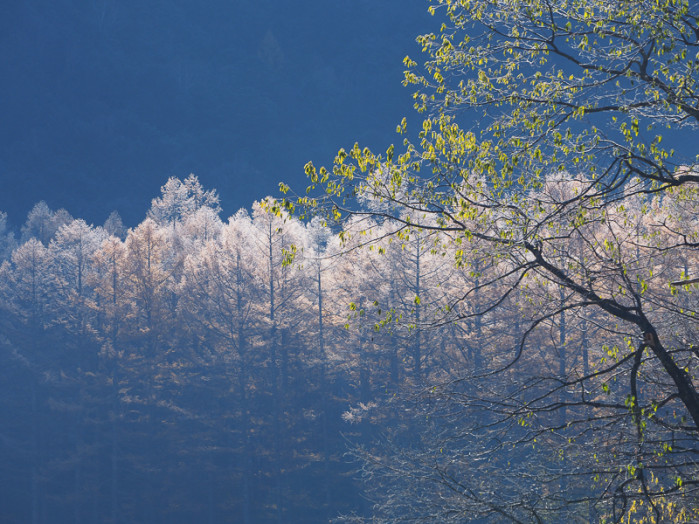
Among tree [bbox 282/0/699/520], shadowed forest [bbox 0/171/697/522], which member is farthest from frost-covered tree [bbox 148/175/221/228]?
tree [bbox 282/0/699/520]

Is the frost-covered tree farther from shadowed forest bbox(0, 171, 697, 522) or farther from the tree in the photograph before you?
the tree

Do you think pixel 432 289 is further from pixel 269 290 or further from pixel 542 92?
pixel 542 92

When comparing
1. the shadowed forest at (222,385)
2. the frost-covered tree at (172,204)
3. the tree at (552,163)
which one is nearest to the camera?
the tree at (552,163)

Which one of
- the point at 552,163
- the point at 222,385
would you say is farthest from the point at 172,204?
the point at 552,163

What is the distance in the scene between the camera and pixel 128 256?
30875 mm

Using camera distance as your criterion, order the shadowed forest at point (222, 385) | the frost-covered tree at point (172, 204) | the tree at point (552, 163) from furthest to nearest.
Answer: the frost-covered tree at point (172, 204), the shadowed forest at point (222, 385), the tree at point (552, 163)

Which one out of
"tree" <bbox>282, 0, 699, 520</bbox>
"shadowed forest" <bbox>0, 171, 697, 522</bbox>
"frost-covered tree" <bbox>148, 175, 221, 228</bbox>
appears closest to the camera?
"tree" <bbox>282, 0, 699, 520</bbox>

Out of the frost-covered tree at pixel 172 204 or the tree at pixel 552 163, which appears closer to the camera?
the tree at pixel 552 163

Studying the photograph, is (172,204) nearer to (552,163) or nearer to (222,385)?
(222,385)

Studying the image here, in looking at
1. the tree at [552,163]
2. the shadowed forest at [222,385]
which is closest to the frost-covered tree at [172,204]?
the shadowed forest at [222,385]

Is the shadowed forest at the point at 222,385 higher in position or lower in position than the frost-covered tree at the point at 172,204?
lower

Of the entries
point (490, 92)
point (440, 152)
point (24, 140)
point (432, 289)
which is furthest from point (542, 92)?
point (24, 140)

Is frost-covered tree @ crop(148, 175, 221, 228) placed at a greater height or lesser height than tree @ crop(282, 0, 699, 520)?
greater

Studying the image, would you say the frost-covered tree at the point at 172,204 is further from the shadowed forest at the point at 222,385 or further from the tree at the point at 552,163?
the tree at the point at 552,163
